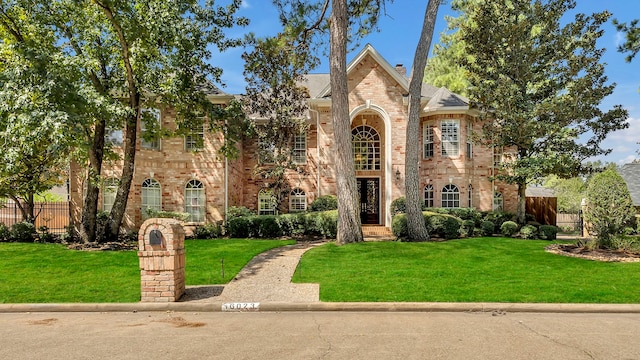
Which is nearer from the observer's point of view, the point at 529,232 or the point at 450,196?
the point at 529,232

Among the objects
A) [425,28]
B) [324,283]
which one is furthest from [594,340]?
[425,28]

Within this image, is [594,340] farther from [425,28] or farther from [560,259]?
[425,28]

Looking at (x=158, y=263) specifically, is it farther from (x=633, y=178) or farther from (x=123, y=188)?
(x=633, y=178)

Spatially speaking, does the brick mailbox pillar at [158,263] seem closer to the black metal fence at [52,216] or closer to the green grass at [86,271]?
the green grass at [86,271]

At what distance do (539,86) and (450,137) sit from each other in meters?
5.14

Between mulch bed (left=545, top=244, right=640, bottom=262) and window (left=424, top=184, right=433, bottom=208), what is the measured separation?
7228 mm

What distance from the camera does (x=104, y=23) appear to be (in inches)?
565

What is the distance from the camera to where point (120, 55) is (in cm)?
1477

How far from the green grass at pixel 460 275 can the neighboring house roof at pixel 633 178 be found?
803 inches

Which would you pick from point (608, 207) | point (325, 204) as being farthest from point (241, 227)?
point (608, 207)

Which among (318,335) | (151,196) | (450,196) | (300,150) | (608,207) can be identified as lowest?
(318,335)

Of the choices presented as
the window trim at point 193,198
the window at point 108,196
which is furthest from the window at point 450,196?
the window at point 108,196

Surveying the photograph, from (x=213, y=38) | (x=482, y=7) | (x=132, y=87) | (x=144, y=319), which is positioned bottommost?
(x=144, y=319)

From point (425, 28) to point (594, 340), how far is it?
1270 centimetres
